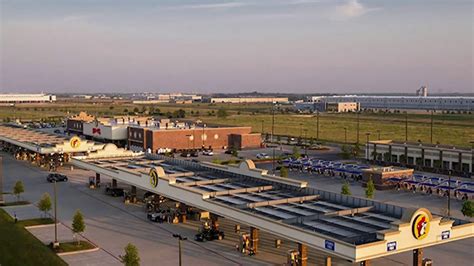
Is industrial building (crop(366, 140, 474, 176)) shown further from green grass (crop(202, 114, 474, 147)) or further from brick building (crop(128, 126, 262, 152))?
brick building (crop(128, 126, 262, 152))

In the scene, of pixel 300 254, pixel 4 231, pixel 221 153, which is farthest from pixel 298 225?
pixel 221 153

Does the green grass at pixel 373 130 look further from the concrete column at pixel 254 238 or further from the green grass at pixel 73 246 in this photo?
the green grass at pixel 73 246

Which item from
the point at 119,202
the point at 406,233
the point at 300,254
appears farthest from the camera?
the point at 119,202

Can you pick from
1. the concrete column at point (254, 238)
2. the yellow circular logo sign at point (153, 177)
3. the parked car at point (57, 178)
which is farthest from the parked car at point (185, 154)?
the concrete column at point (254, 238)

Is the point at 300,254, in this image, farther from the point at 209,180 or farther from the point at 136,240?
the point at 209,180

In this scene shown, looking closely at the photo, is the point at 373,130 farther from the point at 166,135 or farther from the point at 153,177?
the point at 153,177

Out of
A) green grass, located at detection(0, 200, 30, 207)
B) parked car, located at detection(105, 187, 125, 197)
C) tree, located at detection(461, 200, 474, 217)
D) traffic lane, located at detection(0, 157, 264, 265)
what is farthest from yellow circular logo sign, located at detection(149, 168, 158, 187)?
tree, located at detection(461, 200, 474, 217)
